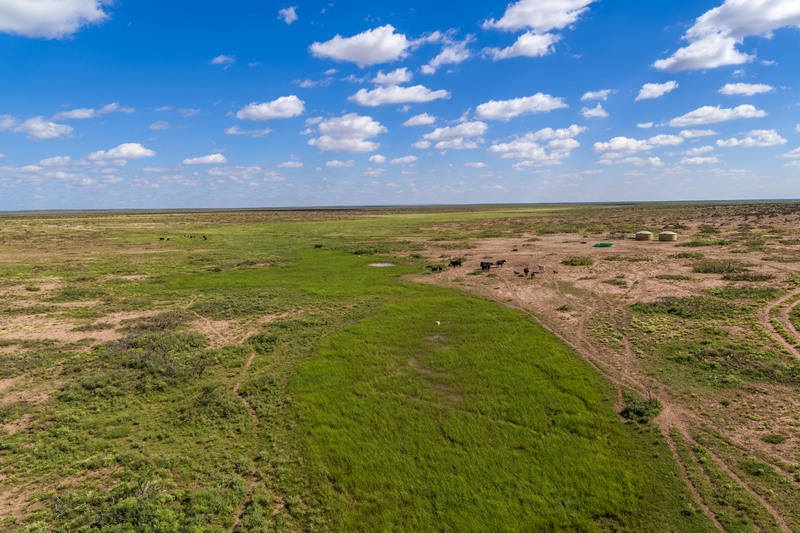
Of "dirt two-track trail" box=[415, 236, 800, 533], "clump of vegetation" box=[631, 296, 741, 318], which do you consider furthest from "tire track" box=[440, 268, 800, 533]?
"clump of vegetation" box=[631, 296, 741, 318]

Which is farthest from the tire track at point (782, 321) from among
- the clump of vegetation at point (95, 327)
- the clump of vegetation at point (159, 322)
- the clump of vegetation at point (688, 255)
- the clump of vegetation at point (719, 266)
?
the clump of vegetation at point (95, 327)

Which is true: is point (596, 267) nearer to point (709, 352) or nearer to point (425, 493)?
point (709, 352)

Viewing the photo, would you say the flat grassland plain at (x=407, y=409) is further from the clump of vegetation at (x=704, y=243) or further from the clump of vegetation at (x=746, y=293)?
the clump of vegetation at (x=704, y=243)

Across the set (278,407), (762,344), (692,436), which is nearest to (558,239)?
(762,344)

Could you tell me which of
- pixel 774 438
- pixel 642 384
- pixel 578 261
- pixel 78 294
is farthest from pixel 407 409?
pixel 578 261

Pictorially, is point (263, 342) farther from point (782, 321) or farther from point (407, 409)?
point (782, 321)

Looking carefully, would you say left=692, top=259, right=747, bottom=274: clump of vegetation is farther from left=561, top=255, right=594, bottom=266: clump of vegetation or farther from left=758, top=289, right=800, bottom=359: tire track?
left=561, top=255, right=594, bottom=266: clump of vegetation
